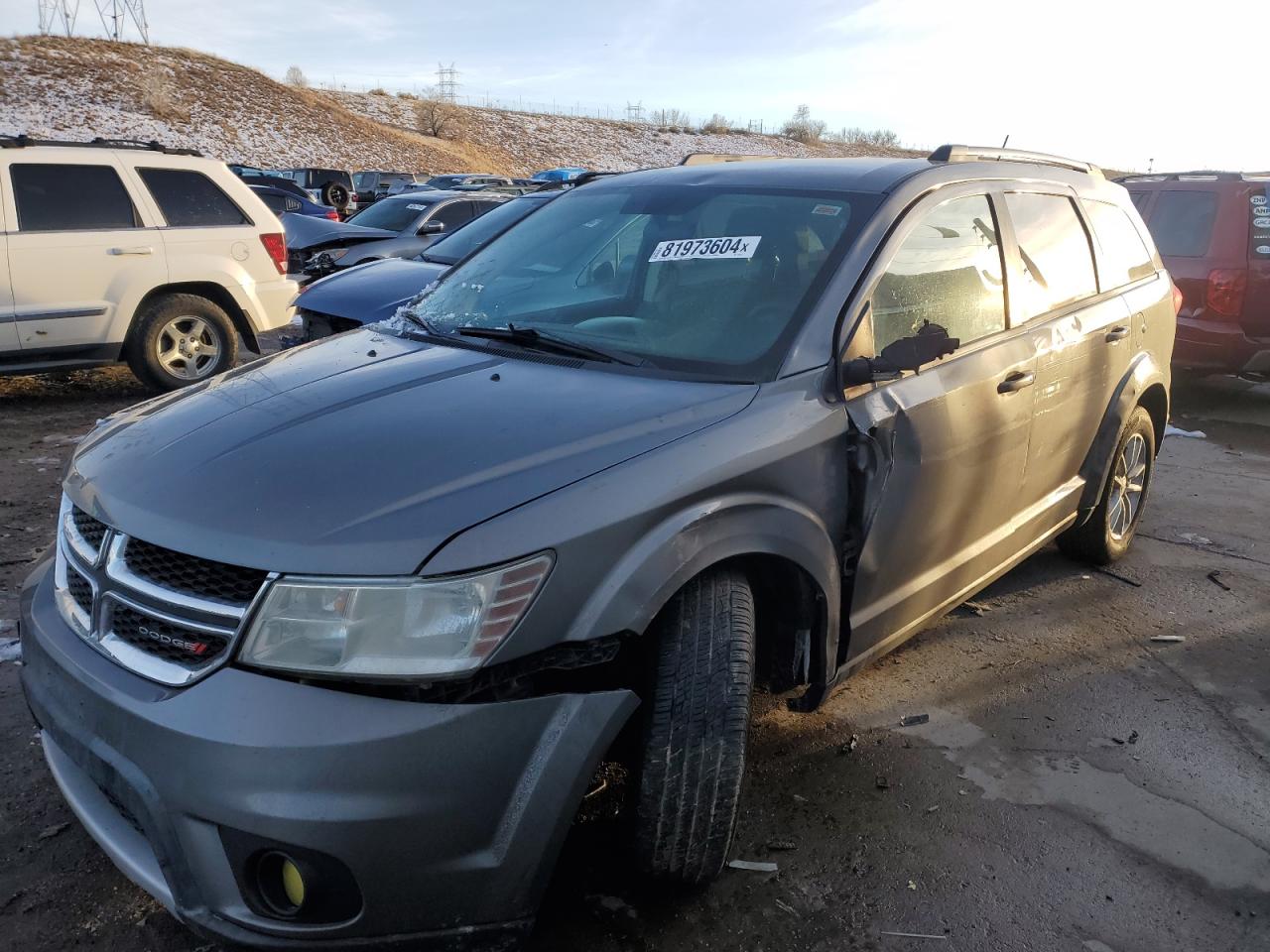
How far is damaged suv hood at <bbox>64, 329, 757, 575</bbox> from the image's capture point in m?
1.87

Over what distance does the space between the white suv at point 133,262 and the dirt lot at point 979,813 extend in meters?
3.17

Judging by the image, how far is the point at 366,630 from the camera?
5.89ft

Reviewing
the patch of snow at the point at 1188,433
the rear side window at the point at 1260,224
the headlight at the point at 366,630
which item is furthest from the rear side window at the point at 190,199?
the rear side window at the point at 1260,224

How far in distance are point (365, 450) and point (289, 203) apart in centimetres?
1693

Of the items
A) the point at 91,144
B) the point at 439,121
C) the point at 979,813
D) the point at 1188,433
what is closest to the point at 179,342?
the point at 91,144

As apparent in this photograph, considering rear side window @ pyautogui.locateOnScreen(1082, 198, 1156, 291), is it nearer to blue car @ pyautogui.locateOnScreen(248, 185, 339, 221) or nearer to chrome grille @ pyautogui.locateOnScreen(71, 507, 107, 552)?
chrome grille @ pyautogui.locateOnScreen(71, 507, 107, 552)

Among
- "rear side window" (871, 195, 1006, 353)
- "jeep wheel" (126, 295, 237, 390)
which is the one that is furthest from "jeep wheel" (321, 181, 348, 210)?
"rear side window" (871, 195, 1006, 353)

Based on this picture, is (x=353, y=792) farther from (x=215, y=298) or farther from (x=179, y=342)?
(x=215, y=298)

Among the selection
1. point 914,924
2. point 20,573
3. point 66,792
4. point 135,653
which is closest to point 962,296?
point 914,924

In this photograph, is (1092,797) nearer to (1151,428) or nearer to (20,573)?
(1151,428)

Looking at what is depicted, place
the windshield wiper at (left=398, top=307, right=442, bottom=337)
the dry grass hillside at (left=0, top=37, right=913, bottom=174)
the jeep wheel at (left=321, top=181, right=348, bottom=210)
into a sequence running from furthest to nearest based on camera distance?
the dry grass hillside at (left=0, top=37, right=913, bottom=174) < the jeep wheel at (left=321, top=181, right=348, bottom=210) < the windshield wiper at (left=398, top=307, right=442, bottom=337)

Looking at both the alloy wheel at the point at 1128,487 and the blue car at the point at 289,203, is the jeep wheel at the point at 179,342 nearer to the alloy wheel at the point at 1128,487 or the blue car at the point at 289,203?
the alloy wheel at the point at 1128,487

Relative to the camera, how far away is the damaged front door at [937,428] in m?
2.68

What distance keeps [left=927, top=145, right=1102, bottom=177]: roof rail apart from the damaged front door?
0.58 ft
